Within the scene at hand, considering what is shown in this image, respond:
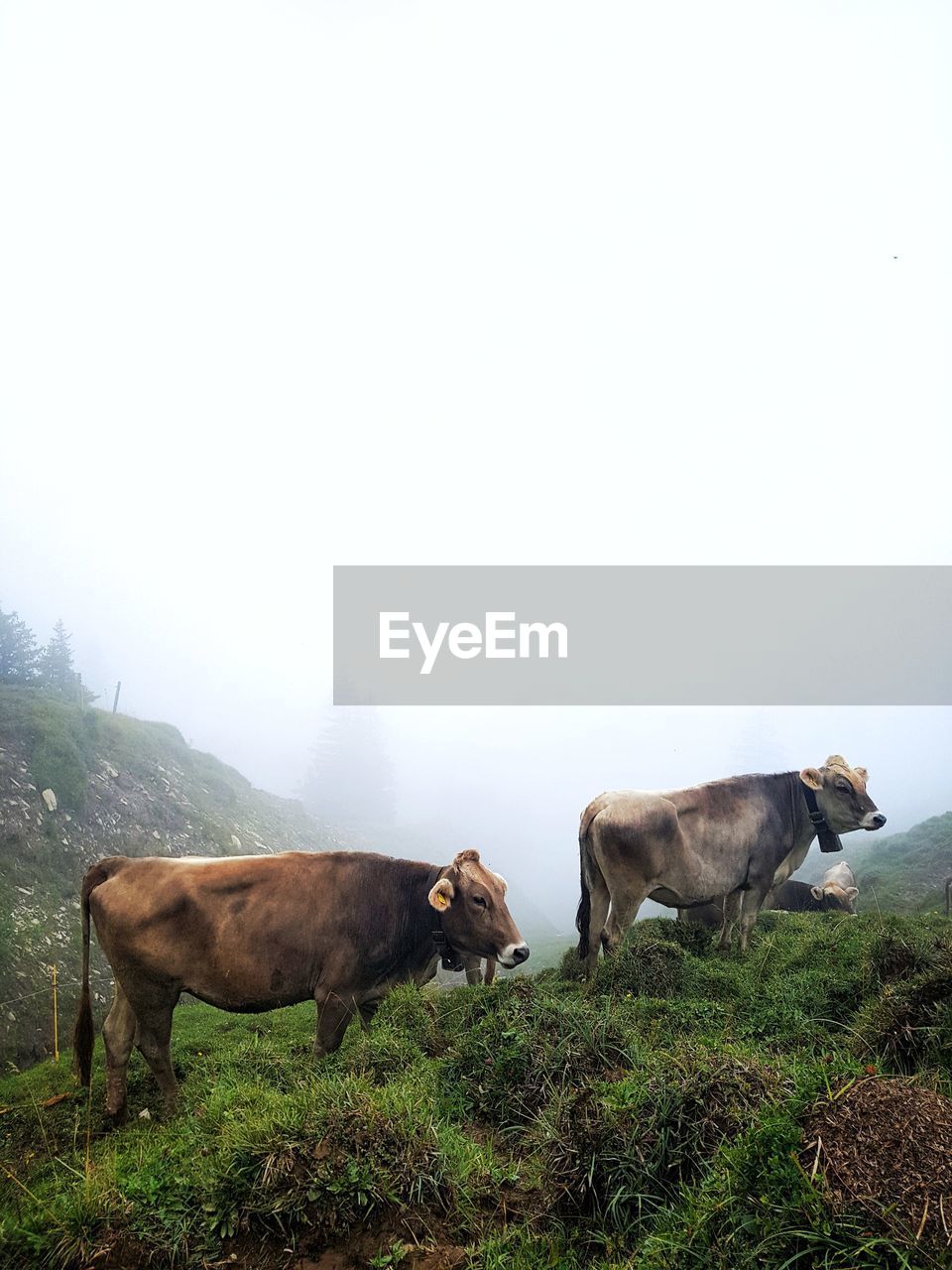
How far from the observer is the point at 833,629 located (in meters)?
198

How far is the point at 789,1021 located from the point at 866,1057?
1.35 meters

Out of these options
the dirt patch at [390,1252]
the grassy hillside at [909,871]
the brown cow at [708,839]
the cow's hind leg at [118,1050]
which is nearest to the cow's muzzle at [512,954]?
the brown cow at [708,839]

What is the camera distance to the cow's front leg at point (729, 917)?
11469 mm

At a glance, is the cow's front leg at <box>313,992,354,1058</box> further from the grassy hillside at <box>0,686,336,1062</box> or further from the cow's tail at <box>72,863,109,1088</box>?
the grassy hillside at <box>0,686,336,1062</box>

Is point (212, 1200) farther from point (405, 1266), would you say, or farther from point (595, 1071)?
point (595, 1071)

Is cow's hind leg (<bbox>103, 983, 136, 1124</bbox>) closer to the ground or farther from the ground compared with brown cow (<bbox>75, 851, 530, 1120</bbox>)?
closer to the ground

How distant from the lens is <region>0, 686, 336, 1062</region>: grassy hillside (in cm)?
1533

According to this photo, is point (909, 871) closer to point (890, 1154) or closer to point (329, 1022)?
point (329, 1022)

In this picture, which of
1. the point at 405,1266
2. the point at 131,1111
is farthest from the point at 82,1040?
the point at 405,1266

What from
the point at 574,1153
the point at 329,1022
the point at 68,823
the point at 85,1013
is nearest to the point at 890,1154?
the point at 574,1153

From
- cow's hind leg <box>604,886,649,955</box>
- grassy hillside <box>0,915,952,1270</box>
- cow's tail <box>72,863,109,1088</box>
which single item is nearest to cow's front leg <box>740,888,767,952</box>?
cow's hind leg <box>604,886,649,955</box>

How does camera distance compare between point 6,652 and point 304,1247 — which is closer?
point 304,1247

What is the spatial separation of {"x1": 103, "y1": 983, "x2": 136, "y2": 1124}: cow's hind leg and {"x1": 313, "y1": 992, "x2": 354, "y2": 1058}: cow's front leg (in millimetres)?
2348

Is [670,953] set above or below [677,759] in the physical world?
above
